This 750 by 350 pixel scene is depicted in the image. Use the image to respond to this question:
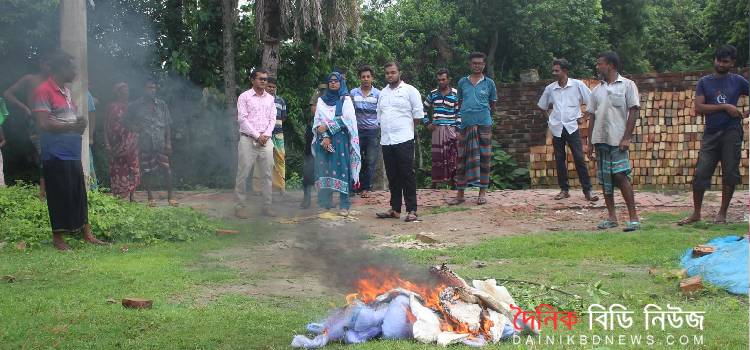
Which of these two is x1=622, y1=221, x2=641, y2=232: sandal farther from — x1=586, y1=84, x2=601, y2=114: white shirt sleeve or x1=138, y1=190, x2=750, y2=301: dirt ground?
x1=586, y1=84, x2=601, y2=114: white shirt sleeve

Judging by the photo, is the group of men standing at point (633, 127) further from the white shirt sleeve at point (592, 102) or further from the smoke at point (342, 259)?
the smoke at point (342, 259)

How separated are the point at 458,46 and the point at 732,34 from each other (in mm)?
7188

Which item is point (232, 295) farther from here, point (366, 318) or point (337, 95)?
point (337, 95)

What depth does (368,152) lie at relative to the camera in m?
12.0

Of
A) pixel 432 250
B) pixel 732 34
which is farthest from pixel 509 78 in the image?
pixel 432 250

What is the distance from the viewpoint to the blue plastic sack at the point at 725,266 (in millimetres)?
5406

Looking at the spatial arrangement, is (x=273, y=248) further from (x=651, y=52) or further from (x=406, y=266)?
(x=651, y=52)

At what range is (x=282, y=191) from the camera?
1185 cm

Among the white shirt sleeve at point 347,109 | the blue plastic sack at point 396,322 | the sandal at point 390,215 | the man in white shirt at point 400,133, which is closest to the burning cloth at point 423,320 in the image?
the blue plastic sack at point 396,322

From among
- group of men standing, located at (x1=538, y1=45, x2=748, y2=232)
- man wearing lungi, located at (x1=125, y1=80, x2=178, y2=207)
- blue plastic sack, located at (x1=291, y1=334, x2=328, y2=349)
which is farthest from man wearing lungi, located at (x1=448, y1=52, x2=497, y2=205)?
blue plastic sack, located at (x1=291, y1=334, x2=328, y2=349)

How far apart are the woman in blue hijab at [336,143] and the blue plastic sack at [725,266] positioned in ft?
15.4

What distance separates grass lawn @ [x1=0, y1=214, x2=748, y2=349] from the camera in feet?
14.9

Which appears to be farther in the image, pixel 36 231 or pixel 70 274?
pixel 36 231

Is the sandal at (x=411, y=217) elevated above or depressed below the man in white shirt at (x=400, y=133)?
below
